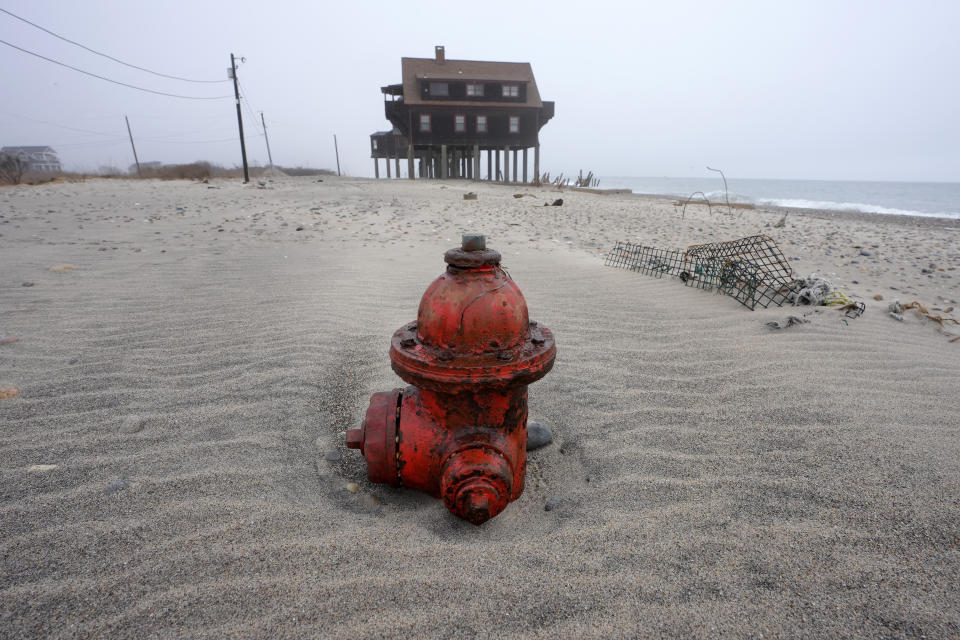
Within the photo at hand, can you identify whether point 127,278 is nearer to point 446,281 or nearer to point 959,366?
point 446,281

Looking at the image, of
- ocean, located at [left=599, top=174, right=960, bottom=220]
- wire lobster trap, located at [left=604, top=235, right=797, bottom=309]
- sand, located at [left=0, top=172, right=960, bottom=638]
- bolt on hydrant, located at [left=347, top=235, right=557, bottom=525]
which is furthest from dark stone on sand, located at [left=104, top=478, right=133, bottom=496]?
ocean, located at [left=599, top=174, right=960, bottom=220]

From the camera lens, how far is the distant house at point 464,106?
24.6 meters

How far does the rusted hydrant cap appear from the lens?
66.2 inches

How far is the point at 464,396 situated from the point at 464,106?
2597 centimetres

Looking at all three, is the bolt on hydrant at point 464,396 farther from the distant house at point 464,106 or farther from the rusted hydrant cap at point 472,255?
the distant house at point 464,106

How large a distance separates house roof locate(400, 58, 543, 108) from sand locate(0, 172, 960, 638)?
76.0 ft

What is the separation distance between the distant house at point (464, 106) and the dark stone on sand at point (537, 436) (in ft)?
76.3

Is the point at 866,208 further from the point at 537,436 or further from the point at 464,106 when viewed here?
the point at 537,436

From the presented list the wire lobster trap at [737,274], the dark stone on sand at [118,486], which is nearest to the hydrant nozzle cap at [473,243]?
the dark stone on sand at [118,486]

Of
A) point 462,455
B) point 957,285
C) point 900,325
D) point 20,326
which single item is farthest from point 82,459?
point 957,285

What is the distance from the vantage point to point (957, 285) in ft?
19.0

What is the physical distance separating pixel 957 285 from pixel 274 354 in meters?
7.98

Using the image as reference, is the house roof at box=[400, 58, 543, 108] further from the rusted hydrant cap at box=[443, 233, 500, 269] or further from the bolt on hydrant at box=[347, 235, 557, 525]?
the bolt on hydrant at box=[347, 235, 557, 525]

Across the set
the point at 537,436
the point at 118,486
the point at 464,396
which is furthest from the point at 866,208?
the point at 118,486
